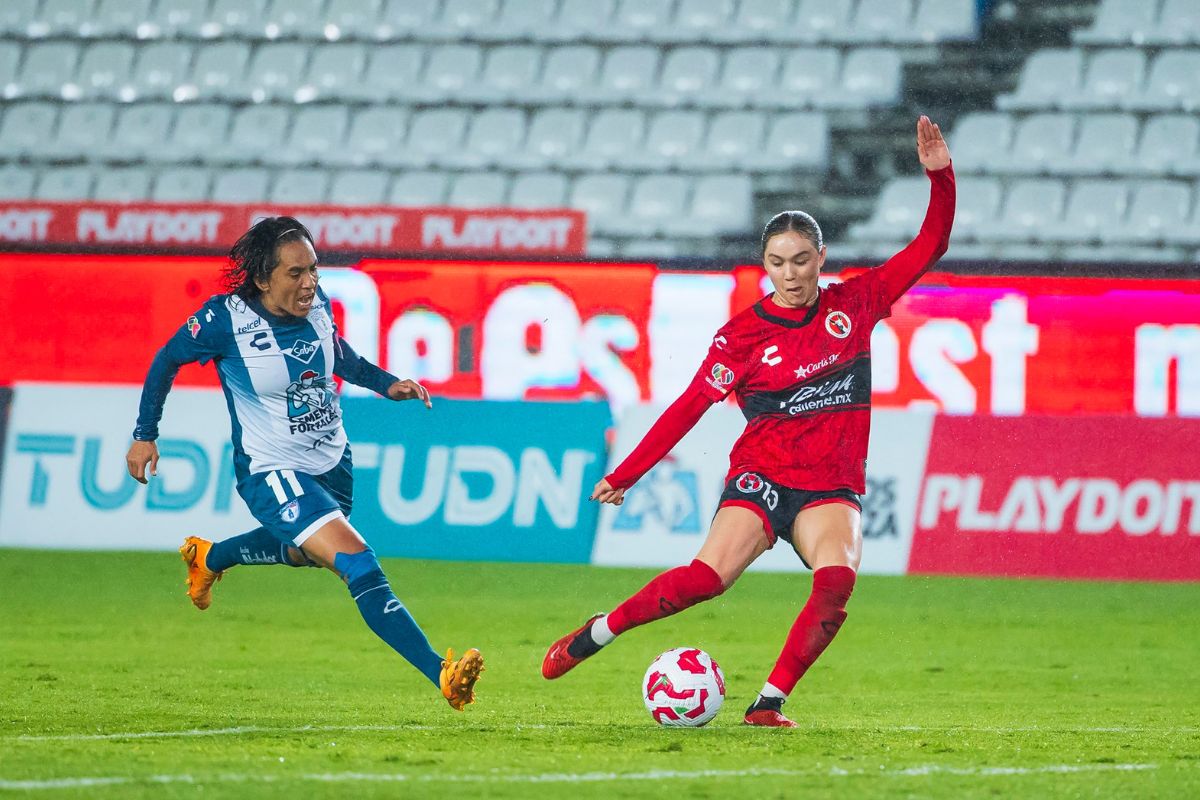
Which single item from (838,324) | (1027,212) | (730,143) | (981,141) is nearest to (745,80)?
(730,143)

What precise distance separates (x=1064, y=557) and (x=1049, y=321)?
406 cm

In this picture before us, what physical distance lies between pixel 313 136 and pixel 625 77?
3630 millimetres

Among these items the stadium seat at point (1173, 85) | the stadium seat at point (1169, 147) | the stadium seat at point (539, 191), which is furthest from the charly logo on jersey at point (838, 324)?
the stadium seat at point (1173, 85)

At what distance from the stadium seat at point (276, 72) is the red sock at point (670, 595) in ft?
50.8

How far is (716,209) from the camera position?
1841 cm

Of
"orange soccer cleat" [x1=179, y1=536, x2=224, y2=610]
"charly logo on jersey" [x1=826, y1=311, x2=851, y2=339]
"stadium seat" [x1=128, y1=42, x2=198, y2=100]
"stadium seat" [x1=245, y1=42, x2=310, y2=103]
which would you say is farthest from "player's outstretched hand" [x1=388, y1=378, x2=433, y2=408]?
"stadium seat" [x1=128, y1=42, x2=198, y2=100]

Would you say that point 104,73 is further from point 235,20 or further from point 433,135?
point 433,135

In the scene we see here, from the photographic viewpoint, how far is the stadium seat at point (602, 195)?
18609 millimetres

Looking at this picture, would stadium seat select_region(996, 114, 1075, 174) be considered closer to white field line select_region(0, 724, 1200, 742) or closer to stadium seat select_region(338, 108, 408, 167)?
stadium seat select_region(338, 108, 408, 167)

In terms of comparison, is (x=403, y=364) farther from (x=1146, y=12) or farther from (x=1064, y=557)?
(x=1146, y=12)

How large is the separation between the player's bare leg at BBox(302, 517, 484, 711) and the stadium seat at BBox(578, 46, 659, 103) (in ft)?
46.6

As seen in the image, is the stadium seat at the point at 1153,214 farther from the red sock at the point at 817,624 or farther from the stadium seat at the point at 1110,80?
the red sock at the point at 817,624

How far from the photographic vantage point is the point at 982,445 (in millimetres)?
11742

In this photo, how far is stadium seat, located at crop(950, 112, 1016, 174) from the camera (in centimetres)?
1808
